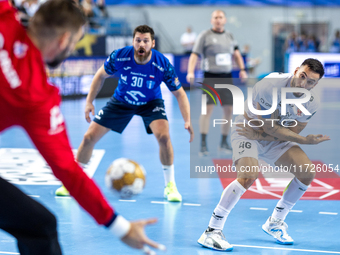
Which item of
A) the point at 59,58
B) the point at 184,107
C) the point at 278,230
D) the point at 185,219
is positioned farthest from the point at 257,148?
the point at 59,58

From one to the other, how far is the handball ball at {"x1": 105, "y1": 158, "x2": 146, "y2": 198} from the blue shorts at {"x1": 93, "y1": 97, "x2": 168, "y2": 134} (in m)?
1.96

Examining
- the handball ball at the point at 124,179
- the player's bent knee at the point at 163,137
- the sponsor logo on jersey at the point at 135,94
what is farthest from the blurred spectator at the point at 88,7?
the handball ball at the point at 124,179

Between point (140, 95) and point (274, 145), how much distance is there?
1.68 meters

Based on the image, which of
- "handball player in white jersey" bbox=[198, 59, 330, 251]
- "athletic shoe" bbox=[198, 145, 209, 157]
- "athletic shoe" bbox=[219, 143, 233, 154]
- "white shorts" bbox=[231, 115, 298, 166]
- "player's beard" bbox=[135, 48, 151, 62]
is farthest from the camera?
"athletic shoe" bbox=[219, 143, 233, 154]

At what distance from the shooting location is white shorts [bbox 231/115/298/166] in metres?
3.86

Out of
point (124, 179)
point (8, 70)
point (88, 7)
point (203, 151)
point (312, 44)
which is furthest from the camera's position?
point (312, 44)

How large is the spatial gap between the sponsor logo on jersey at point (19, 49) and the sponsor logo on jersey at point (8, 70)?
36 mm

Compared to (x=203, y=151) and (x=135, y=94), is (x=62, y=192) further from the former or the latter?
(x=203, y=151)

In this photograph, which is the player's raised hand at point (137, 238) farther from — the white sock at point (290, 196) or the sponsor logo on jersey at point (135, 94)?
the sponsor logo on jersey at point (135, 94)

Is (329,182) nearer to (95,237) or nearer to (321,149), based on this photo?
(321,149)

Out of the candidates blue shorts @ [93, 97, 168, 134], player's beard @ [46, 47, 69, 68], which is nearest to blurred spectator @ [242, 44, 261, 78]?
blue shorts @ [93, 97, 168, 134]

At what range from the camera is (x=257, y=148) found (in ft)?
13.0

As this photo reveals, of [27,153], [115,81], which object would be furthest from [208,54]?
[115,81]

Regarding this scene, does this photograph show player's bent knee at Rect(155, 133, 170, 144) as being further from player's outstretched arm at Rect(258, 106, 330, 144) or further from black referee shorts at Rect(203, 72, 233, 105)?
black referee shorts at Rect(203, 72, 233, 105)
